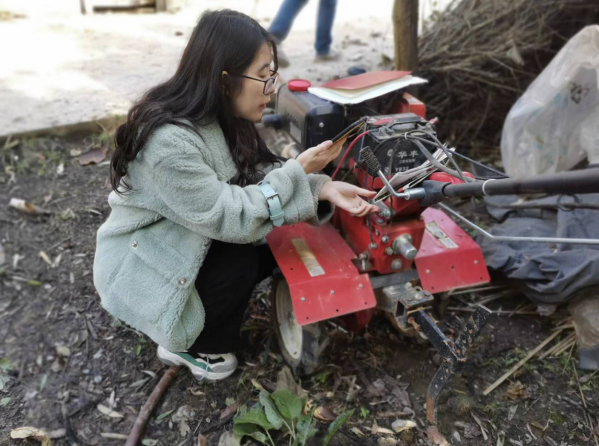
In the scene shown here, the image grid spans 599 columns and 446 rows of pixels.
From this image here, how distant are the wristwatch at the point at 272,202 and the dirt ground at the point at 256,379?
0.74 meters

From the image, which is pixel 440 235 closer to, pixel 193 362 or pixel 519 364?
pixel 519 364

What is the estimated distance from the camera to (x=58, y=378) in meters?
2.20

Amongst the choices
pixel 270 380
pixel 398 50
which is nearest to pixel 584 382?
pixel 270 380

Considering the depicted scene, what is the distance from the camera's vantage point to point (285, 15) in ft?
13.5

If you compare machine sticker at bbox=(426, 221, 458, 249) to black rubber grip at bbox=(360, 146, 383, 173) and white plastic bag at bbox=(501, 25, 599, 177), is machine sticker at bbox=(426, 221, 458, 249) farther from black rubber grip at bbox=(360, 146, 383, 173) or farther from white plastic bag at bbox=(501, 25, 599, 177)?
white plastic bag at bbox=(501, 25, 599, 177)

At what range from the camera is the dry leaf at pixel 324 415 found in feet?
6.26

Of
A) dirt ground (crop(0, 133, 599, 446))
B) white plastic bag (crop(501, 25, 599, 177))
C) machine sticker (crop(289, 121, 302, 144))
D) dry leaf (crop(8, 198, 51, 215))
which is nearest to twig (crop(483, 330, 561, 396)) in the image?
dirt ground (crop(0, 133, 599, 446))

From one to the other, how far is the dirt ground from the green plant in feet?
0.25

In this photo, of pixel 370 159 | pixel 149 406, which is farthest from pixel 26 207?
pixel 370 159

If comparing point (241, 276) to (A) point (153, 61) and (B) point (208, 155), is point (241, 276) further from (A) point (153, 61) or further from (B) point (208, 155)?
(A) point (153, 61)

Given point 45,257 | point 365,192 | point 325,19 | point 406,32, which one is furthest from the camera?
point 325,19

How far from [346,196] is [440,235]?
517 mm

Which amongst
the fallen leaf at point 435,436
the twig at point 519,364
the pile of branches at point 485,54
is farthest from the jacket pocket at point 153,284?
the pile of branches at point 485,54

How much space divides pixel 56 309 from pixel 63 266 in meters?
0.27
